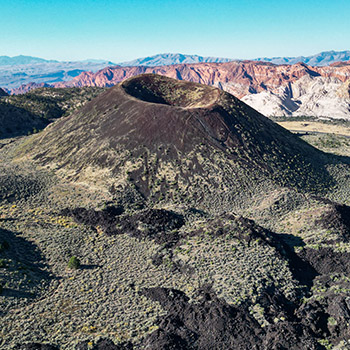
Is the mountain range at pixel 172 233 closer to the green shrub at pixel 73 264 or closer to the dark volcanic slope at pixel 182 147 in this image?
the green shrub at pixel 73 264

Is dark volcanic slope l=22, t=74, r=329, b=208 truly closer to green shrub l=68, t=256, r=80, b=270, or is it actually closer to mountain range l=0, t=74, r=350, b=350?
mountain range l=0, t=74, r=350, b=350

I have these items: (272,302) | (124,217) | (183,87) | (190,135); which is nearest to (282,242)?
(272,302)

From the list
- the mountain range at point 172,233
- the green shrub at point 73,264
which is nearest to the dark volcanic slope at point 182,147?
the mountain range at point 172,233

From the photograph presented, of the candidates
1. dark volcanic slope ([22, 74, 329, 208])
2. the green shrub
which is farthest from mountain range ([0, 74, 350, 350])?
dark volcanic slope ([22, 74, 329, 208])

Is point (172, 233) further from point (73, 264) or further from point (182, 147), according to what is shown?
point (182, 147)

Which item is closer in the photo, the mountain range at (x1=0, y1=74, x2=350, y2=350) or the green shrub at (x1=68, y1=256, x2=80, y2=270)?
the mountain range at (x1=0, y1=74, x2=350, y2=350)

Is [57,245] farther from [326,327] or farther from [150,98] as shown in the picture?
[150,98]

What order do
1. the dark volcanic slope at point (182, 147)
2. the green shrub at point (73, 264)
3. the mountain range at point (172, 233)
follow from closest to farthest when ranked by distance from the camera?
1. the mountain range at point (172, 233)
2. the green shrub at point (73, 264)
3. the dark volcanic slope at point (182, 147)

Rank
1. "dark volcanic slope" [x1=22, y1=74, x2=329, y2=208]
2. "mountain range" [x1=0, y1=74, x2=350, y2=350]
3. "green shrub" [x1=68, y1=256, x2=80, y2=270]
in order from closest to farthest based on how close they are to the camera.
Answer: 1. "mountain range" [x1=0, y1=74, x2=350, y2=350]
2. "green shrub" [x1=68, y1=256, x2=80, y2=270]
3. "dark volcanic slope" [x1=22, y1=74, x2=329, y2=208]
